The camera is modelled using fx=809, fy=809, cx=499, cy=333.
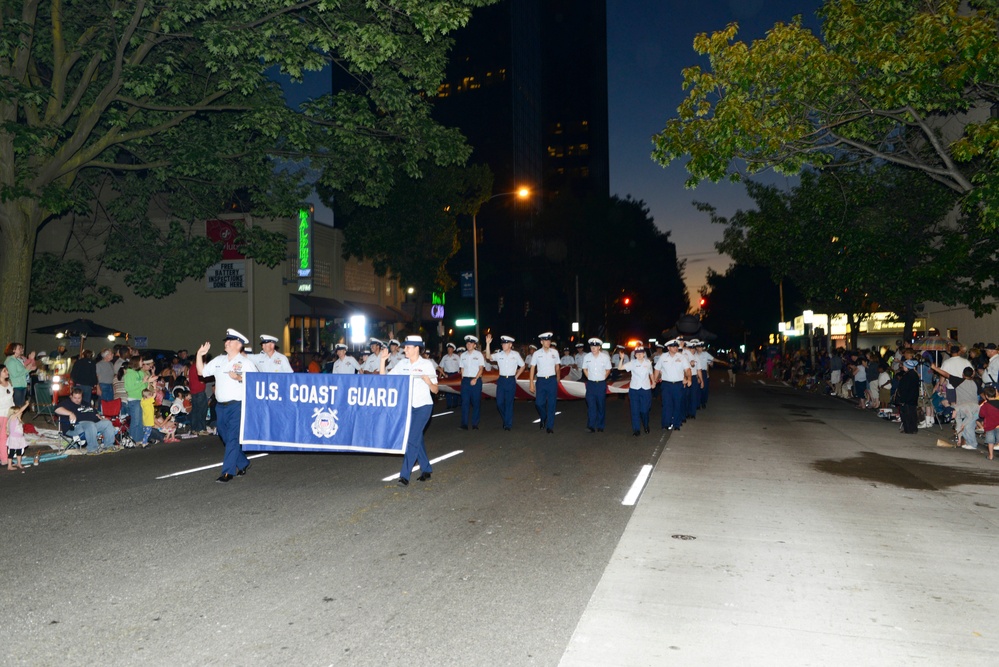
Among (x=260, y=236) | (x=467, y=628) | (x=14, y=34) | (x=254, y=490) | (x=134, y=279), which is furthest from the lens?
(x=134, y=279)

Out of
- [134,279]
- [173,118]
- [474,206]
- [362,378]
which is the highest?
[474,206]

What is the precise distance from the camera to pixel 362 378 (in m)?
11.1

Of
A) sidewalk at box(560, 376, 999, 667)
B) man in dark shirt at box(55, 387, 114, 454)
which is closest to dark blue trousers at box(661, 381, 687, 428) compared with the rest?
sidewalk at box(560, 376, 999, 667)

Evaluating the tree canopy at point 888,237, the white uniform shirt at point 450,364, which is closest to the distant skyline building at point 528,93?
the tree canopy at point 888,237

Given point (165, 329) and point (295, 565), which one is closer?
point (295, 565)

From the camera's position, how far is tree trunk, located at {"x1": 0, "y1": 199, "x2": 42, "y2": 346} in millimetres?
16641

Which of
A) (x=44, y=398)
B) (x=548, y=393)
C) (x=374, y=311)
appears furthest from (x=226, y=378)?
(x=374, y=311)

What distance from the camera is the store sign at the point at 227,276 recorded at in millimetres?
37812

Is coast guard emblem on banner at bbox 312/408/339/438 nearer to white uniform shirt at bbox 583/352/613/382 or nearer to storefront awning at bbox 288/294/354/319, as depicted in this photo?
white uniform shirt at bbox 583/352/613/382

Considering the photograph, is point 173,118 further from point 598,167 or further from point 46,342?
point 598,167

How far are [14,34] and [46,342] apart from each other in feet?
94.8

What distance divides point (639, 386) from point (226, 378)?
8460 millimetres

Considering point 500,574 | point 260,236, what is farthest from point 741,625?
point 260,236

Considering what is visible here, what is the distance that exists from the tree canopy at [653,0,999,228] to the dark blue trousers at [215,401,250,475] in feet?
30.7
